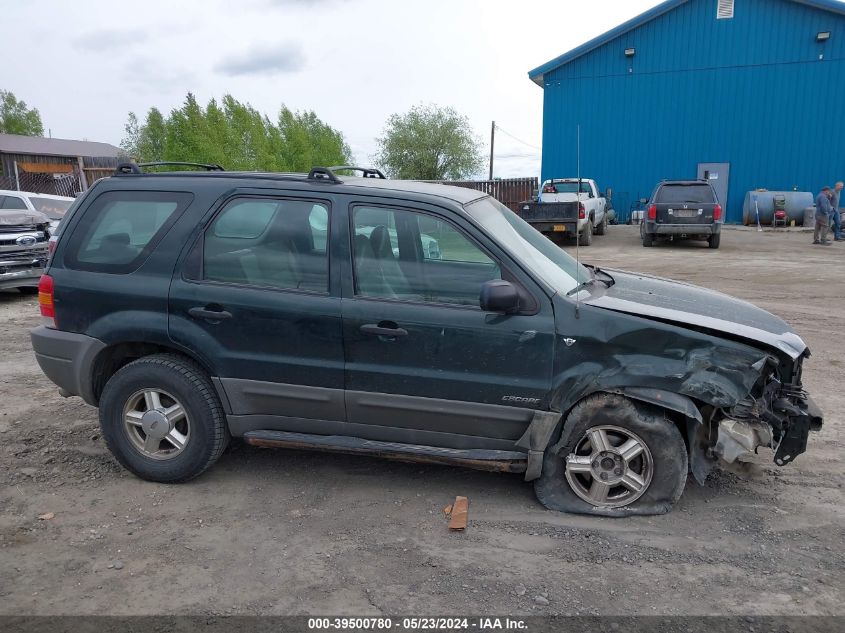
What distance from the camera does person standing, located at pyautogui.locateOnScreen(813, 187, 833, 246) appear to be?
17.2m

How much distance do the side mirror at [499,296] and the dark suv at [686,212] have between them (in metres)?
15.0

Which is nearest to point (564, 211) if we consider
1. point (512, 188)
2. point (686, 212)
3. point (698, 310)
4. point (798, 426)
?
point (686, 212)

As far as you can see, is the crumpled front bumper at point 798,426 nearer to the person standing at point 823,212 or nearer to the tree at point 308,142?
the person standing at point 823,212

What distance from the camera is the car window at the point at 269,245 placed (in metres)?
3.94

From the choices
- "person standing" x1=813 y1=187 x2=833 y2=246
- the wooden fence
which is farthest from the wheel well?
the wooden fence

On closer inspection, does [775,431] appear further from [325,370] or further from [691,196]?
[691,196]

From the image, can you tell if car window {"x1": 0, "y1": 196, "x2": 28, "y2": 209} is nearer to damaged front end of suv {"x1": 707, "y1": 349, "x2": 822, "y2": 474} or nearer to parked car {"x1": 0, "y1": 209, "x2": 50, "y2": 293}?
parked car {"x1": 0, "y1": 209, "x2": 50, "y2": 293}

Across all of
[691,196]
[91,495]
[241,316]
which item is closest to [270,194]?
[241,316]

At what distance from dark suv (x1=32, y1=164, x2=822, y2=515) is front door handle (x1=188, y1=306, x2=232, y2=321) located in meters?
0.02

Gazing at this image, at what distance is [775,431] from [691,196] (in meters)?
15.0

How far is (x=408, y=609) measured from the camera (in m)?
2.98

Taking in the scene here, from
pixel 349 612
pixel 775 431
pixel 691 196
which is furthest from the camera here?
pixel 691 196

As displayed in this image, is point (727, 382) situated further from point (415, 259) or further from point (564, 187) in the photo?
point (564, 187)

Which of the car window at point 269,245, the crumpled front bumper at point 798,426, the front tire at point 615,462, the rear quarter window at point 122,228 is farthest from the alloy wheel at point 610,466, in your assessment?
the rear quarter window at point 122,228
